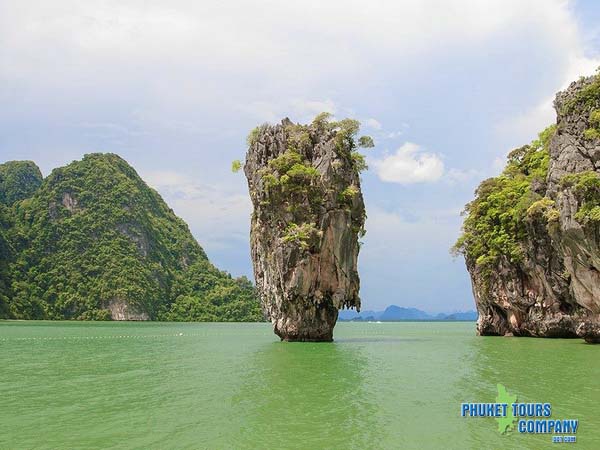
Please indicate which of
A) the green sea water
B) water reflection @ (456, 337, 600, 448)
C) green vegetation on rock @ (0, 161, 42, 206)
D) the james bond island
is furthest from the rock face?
green vegetation on rock @ (0, 161, 42, 206)

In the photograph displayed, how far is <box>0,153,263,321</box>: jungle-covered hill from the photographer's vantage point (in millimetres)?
97938

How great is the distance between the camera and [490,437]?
31.8ft

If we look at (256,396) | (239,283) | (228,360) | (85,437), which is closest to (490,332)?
(228,360)

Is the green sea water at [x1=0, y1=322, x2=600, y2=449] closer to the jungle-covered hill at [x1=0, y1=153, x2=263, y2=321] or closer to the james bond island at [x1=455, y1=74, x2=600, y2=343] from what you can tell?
the james bond island at [x1=455, y1=74, x2=600, y2=343]

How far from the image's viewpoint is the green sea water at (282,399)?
961cm

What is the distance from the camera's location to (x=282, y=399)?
43.4 ft

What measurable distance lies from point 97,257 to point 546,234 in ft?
303

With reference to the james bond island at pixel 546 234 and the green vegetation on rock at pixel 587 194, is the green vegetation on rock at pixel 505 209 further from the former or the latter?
the green vegetation on rock at pixel 587 194

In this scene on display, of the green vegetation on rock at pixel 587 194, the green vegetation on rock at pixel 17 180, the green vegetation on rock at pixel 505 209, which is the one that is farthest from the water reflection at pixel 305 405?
the green vegetation on rock at pixel 17 180

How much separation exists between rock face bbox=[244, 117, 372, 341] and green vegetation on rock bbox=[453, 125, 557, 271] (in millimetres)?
12122

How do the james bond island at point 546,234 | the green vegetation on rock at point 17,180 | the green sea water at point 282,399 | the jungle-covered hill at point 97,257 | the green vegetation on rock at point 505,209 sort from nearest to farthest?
1. the green sea water at point 282,399
2. the james bond island at point 546,234
3. the green vegetation on rock at point 505,209
4. the jungle-covered hill at point 97,257
5. the green vegetation on rock at point 17,180

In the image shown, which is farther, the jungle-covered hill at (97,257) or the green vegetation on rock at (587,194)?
the jungle-covered hill at (97,257)

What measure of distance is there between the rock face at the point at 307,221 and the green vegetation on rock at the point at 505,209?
12.1m

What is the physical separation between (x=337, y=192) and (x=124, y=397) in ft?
66.7
